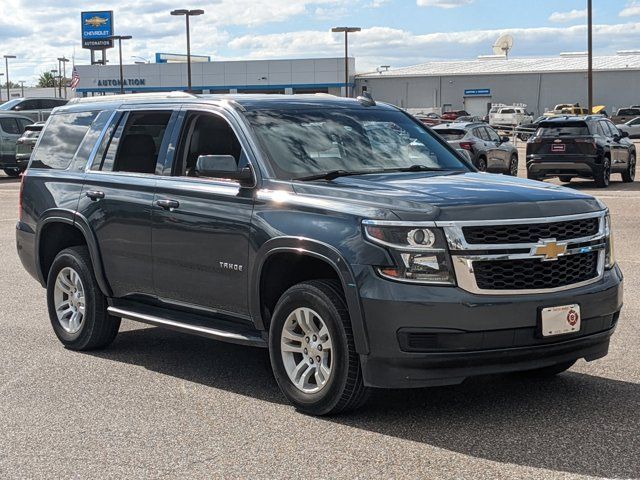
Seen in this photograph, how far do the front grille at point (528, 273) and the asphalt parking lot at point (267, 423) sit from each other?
76 cm

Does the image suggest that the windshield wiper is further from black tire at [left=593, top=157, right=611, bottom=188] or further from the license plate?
black tire at [left=593, top=157, right=611, bottom=188]

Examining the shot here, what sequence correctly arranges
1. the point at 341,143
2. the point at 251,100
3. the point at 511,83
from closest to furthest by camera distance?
the point at 341,143
the point at 251,100
the point at 511,83

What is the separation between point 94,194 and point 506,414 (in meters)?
3.43

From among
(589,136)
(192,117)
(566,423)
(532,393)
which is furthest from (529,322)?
(589,136)

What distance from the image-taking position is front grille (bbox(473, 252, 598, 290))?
5527mm

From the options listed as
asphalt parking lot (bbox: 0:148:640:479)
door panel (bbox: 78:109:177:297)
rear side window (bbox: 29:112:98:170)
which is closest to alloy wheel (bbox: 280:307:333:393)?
asphalt parking lot (bbox: 0:148:640:479)

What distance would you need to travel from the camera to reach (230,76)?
97875 mm

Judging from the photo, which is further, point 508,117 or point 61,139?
point 508,117

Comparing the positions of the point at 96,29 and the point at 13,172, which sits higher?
the point at 96,29

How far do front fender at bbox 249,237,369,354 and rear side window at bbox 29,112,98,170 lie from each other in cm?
258

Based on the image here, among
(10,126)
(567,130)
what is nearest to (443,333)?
(567,130)

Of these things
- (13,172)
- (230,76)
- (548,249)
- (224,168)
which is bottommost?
(13,172)

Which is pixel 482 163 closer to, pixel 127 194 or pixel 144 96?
pixel 144 96

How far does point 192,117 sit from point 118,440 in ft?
8.22
